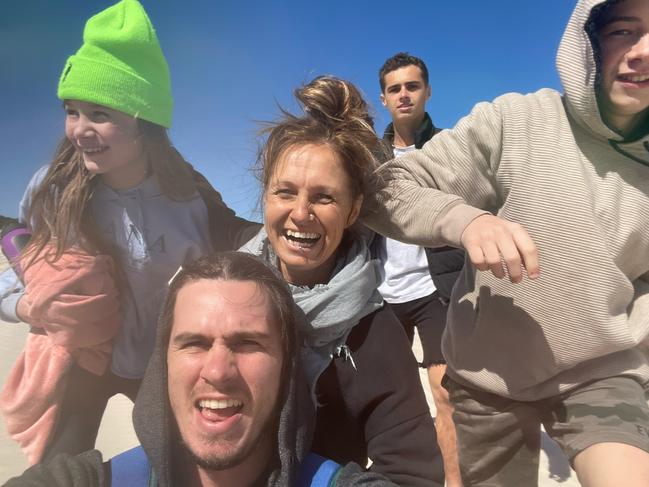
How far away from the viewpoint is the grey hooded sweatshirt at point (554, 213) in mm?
1261

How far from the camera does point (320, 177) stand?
51.1 inches

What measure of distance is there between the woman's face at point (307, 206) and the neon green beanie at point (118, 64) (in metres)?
0.34

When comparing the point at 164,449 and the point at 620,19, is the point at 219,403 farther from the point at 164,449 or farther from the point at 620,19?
the point at 620,19

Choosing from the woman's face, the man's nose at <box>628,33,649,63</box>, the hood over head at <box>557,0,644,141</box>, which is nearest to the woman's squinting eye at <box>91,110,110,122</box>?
the woman's face

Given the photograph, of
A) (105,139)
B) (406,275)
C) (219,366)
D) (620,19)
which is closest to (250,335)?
(219,366)

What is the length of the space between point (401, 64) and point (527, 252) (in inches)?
87.5

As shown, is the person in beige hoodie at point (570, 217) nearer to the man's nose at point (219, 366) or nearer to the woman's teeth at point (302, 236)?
the woman's teeth at point (302, 236)

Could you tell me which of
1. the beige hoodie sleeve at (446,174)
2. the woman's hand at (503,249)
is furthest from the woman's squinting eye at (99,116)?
the woman's hand at (503,249)

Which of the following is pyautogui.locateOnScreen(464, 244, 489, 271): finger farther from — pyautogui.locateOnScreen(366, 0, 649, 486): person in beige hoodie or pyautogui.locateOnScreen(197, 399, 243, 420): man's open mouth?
pyautogui.locateOnScreen(197, 399, 243, 420): man's open mouth

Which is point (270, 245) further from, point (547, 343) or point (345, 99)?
point (547, 343)

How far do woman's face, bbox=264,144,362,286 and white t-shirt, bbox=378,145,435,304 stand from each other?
4.03ft

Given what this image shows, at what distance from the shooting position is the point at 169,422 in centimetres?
119

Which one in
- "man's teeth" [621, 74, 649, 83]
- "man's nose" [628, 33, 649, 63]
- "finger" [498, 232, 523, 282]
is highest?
"man's nose" [628, 33, 649, 63]

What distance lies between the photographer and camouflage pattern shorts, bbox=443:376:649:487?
122 cm
